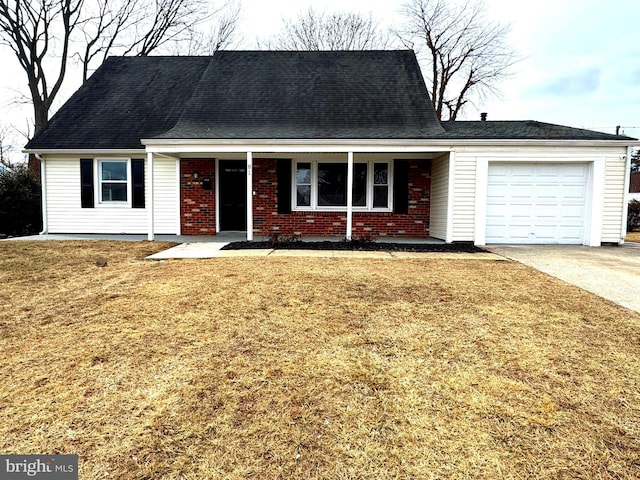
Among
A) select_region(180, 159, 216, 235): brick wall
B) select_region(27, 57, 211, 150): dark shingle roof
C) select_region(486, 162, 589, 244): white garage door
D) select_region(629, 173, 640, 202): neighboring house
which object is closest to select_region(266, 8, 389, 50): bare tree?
select_region(27, 57, 211, 150): dark shingle roof

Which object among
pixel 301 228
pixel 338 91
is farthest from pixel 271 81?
pixel 301 228

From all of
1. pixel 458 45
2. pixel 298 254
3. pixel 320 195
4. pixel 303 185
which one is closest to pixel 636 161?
pixel 458 45

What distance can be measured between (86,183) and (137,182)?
157 centimetres

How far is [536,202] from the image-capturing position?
32.7ft

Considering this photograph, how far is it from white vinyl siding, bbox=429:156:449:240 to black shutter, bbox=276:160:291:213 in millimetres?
4311

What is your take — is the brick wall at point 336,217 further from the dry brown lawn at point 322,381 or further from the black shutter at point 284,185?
the dry brown lawn at point 322,381

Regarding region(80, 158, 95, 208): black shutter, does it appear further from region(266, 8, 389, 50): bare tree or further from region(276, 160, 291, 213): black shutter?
region(266, 8, 389, 50): bare tree

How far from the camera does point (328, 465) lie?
1.95 metres

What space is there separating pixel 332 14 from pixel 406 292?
77.8 ft

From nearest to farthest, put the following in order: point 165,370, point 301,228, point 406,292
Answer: point 165,370 → point 406,292 → point 301,228

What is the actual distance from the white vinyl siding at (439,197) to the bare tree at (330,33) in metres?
15.7

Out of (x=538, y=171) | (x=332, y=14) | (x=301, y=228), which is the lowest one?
(x=301, y=228)

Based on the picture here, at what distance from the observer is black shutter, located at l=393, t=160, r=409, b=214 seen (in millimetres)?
11516

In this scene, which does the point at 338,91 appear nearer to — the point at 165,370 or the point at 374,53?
the point at 374,53
